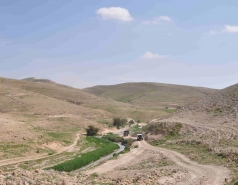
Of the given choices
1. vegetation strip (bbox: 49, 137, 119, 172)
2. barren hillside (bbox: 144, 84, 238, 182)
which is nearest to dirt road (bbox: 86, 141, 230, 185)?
barren hillside (bbox: 144, 84, 238, 182)

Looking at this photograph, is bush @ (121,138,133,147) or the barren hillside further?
bush @ (121,138,133,147)

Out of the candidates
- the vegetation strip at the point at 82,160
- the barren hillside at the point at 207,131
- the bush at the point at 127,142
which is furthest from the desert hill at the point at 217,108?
the vegetation strip at the point at 82,160

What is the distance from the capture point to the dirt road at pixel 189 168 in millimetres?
27234

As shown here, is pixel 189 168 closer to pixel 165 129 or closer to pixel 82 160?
pixel 82 160

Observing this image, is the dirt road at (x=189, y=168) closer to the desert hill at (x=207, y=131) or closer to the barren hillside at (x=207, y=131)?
the barren hillside at (x=207, y=131)

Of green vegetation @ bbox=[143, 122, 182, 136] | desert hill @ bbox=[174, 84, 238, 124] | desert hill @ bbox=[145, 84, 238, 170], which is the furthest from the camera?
desert hill @ bbox=[174, 84, 238, 124]

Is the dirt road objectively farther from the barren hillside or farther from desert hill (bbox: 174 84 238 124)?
desert hill (bbox: 174 84 238 124)

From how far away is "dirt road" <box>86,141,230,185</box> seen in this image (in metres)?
27.2

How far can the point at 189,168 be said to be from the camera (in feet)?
109

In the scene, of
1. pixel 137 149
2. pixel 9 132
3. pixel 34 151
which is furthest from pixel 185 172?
pixel 9 132

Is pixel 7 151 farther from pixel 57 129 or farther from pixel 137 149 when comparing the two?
pixel 57 129

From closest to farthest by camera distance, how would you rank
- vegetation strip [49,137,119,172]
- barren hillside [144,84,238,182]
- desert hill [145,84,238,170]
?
barren hillside [144,84,238,182]
desert hill [145,84,238,170]
vegetation strip [49,137,119,172]

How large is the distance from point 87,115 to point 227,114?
5035 cm

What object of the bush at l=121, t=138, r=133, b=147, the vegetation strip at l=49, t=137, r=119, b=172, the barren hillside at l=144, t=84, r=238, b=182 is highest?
the barren hillside at l=144, t=84, r=238, b=182
